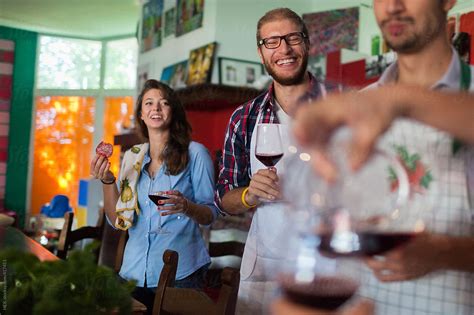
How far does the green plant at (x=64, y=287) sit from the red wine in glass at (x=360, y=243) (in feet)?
1.35

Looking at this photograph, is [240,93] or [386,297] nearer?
[386,297]

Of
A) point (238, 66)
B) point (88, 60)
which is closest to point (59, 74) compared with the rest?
point (88, 60)

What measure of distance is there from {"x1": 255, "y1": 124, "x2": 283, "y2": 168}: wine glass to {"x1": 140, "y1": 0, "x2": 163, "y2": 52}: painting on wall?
12.9 feet

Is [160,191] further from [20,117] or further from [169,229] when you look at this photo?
[20,117]

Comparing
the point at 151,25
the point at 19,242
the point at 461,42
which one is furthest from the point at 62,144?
the point at 461,42

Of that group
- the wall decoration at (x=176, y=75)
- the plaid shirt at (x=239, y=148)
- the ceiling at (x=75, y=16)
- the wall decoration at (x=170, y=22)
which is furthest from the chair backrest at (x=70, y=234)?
the ceiling at (x=75, y=16)

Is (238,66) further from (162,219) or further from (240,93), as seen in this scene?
(162,219)

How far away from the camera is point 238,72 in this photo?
368 centimetres

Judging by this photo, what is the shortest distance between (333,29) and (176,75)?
1219 mm

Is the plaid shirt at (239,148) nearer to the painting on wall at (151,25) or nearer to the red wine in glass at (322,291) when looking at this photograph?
the red wine in glass at (322,291)

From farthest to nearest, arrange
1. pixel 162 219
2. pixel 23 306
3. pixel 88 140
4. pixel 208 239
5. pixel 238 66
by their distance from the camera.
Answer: pixel 88 140
pixel 238 66
pixel 208 239
pixel 162 219
pixel 23 306

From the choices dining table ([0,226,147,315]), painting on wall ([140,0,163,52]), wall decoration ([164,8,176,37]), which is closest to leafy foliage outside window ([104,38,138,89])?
painting on wall ([140,0,163,52])

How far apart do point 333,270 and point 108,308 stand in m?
0.44

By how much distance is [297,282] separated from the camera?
0.28 m
